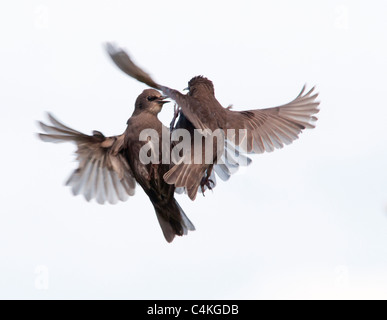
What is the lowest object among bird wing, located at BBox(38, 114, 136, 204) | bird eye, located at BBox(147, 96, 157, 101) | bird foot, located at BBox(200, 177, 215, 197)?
bird foot, located at BBox(200, 177, 215, 197)

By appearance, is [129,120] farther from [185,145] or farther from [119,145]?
[185,145]

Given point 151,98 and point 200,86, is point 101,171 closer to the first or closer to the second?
point 151,98

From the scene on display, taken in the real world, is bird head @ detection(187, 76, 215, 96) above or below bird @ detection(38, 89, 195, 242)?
above

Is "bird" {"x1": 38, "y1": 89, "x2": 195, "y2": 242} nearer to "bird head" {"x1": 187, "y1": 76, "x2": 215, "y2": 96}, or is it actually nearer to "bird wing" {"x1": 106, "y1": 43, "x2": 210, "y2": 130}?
"bird head" {"x1": 187, "y1": 76, "x2": 215, "y2": 96}

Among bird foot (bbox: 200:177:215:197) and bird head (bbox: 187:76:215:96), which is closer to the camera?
bird foot (bbox: 200:177:215:197)

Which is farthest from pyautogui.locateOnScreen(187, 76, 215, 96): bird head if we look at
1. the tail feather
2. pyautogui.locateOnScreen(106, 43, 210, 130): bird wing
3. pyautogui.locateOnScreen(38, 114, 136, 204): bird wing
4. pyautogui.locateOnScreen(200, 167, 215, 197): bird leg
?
the tail feather

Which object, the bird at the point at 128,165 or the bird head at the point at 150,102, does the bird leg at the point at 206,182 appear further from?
the bird head at the point at 150,102

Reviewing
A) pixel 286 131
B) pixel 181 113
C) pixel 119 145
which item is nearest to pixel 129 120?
pixel 119 145
